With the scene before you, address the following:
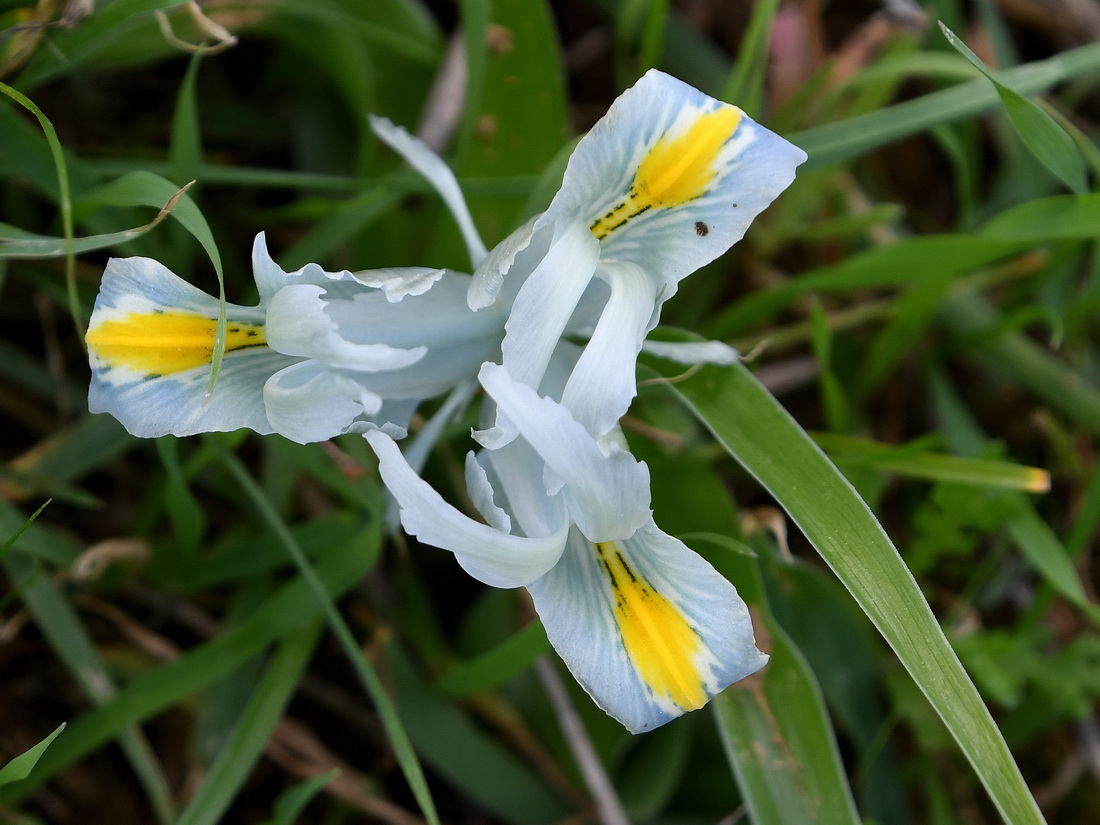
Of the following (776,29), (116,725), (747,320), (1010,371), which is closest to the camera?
(116,725)

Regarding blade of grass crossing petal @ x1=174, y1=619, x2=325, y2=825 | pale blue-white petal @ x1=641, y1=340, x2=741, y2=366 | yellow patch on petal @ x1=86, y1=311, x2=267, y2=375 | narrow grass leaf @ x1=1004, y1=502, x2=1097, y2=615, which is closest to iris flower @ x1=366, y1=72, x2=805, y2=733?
pale blue-white petal @ x1=641, y1=340, x2=741, y2=366

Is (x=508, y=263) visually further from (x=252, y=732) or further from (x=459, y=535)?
(x=252, y=732)

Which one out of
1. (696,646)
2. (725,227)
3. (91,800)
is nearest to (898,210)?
(725,227)

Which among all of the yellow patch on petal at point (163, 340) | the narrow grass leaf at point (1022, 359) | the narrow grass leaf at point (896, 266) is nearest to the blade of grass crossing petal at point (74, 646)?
the yellow patch on petal at point (163, 340)

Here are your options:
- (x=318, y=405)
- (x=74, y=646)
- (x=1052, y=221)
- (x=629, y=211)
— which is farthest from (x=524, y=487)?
(x=1052, y=221)

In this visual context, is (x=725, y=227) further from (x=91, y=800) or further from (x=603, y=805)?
(x=91, y=800)

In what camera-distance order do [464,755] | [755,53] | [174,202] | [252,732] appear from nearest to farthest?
[174,202] < [252,732] < [755,53] < [464,755]

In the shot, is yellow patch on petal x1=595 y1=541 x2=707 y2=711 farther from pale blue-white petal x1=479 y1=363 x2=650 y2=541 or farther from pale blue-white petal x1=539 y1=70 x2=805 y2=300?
pale blue-white petal x1=539 y1=70 x2=805 y2=300
